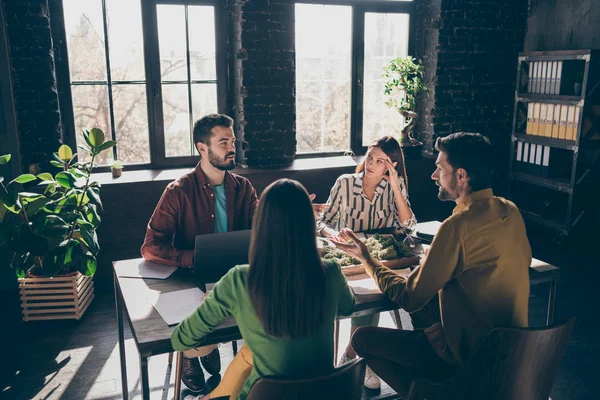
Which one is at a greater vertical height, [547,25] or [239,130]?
[547,25]

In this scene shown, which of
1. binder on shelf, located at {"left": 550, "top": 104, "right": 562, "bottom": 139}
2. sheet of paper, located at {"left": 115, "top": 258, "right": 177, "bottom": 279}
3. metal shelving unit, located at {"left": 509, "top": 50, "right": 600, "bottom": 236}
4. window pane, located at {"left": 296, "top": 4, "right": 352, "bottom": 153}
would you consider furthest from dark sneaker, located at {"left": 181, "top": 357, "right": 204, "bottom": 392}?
binder on shelf, located at {"left": 550, "top": 104, "right": 562, "bottom": 139}

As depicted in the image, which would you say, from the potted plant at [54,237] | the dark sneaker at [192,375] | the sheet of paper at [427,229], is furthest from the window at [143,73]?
the sheet of paper at [427,229]

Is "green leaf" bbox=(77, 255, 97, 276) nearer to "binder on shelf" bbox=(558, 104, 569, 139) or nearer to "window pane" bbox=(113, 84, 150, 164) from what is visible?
"window pane" bbox=(113, 84, 150, 164)

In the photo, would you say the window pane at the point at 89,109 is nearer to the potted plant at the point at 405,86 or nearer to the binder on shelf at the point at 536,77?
the potted plant at the point at 405,86

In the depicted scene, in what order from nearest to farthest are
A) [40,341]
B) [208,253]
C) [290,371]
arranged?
[290,371] < [208,253] < [40,341]

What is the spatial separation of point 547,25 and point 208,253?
4663 mm

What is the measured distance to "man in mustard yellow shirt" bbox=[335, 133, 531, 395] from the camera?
199 cm

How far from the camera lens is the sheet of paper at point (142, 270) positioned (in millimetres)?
2432

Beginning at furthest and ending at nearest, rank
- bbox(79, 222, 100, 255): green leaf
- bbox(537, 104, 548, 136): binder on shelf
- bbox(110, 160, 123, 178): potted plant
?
bbox(537, 104, 548, 136): binder on shelf, bbox(110, 160, 123, 178): potted plant, bbox(79, 222, 100, 255): green leaf

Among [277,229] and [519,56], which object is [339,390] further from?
[519,56]

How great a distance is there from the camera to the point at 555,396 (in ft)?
9.49

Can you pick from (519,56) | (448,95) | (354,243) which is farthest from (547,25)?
(354,243)

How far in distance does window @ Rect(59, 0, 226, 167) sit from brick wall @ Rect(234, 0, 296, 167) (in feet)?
0.96

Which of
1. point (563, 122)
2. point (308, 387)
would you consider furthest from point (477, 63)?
point (308, 387)
